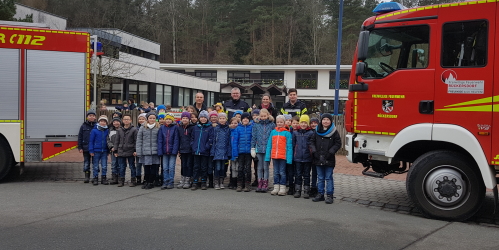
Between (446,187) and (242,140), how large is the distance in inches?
153

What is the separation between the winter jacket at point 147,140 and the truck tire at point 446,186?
4.93 metres

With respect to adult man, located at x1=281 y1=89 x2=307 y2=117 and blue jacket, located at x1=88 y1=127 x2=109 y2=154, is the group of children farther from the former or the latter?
adult man, located at x1=281 y1=89 x2=307 y2=117

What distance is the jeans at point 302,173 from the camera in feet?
27.5

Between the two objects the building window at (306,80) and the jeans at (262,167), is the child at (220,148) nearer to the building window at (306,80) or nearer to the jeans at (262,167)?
the jeans at (262,167)

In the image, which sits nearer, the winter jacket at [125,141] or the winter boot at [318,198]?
the winter boot at [318,198]

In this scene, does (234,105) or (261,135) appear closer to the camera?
(261,135)

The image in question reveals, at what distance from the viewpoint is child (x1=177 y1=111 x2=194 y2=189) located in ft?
29.7

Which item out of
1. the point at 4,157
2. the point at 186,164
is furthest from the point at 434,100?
the point at 4,157

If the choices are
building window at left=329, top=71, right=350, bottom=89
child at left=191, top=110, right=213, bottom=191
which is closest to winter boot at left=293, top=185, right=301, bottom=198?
child at left=191, top=110, right=213, bottom=191

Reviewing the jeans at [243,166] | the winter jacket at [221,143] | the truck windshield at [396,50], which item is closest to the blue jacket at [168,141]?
the winter jacket at [221,143]

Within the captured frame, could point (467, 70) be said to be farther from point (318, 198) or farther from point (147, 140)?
point (147, 140)

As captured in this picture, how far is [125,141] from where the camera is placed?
30.3 ft

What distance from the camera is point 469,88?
6277 millimetres

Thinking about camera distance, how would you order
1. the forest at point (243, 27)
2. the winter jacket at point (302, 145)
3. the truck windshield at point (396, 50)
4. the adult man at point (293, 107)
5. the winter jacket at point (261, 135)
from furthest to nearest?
the forest at point (243, 27)
the adult man at point (293, 107)
the winter jacket at point (261, 135)
the winter jacket at point (302, 145)
the truck windshield at point (396, 50)
